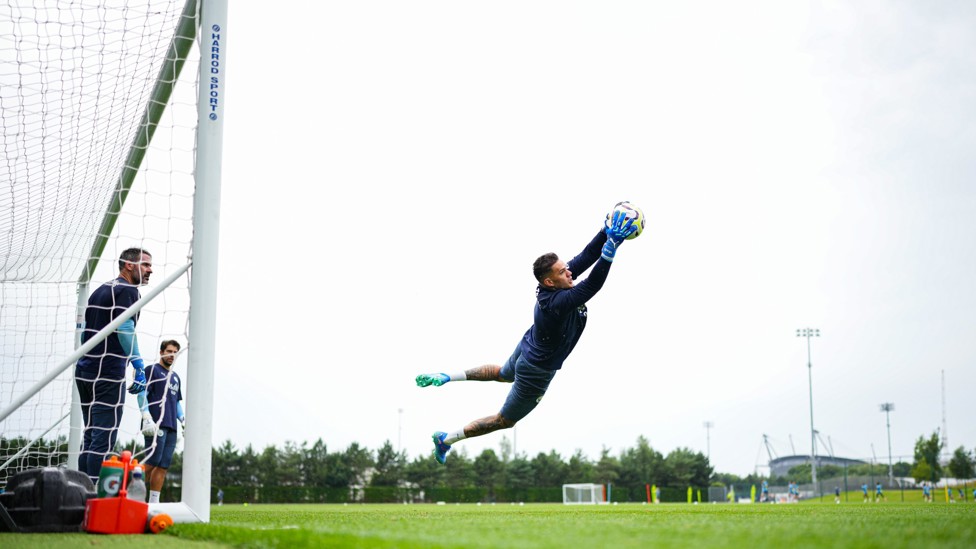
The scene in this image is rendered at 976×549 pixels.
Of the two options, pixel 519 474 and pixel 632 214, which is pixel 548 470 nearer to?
pixel 519 474

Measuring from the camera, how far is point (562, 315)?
7.44m

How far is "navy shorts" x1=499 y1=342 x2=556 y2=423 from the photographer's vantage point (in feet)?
26.1

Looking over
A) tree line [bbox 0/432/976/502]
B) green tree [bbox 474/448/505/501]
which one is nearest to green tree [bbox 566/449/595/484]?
tree line [bbox 0/432/976/502]

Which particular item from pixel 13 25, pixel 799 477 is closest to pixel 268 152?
pixel 13 25

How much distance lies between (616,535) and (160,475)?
5778 mm

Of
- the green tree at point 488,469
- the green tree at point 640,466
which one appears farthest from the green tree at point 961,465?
the green tree at point 488,469

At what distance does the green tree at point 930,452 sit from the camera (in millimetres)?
49381

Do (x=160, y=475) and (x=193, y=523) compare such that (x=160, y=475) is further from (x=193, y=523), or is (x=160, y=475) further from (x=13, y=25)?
(x=13, y=25)

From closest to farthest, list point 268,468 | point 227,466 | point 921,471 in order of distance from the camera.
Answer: point 921,471 < point 227,466 < point 268,468

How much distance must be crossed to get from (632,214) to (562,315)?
44.4 inches

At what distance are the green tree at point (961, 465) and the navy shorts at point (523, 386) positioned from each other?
170ft

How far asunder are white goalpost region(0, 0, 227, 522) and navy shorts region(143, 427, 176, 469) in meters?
0.47

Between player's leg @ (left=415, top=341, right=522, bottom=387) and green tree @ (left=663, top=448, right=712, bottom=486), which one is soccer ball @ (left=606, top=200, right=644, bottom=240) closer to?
player's leg @ (left=415, top=341, right=522, bottom=387)

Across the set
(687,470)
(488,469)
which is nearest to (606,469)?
(687,470)
